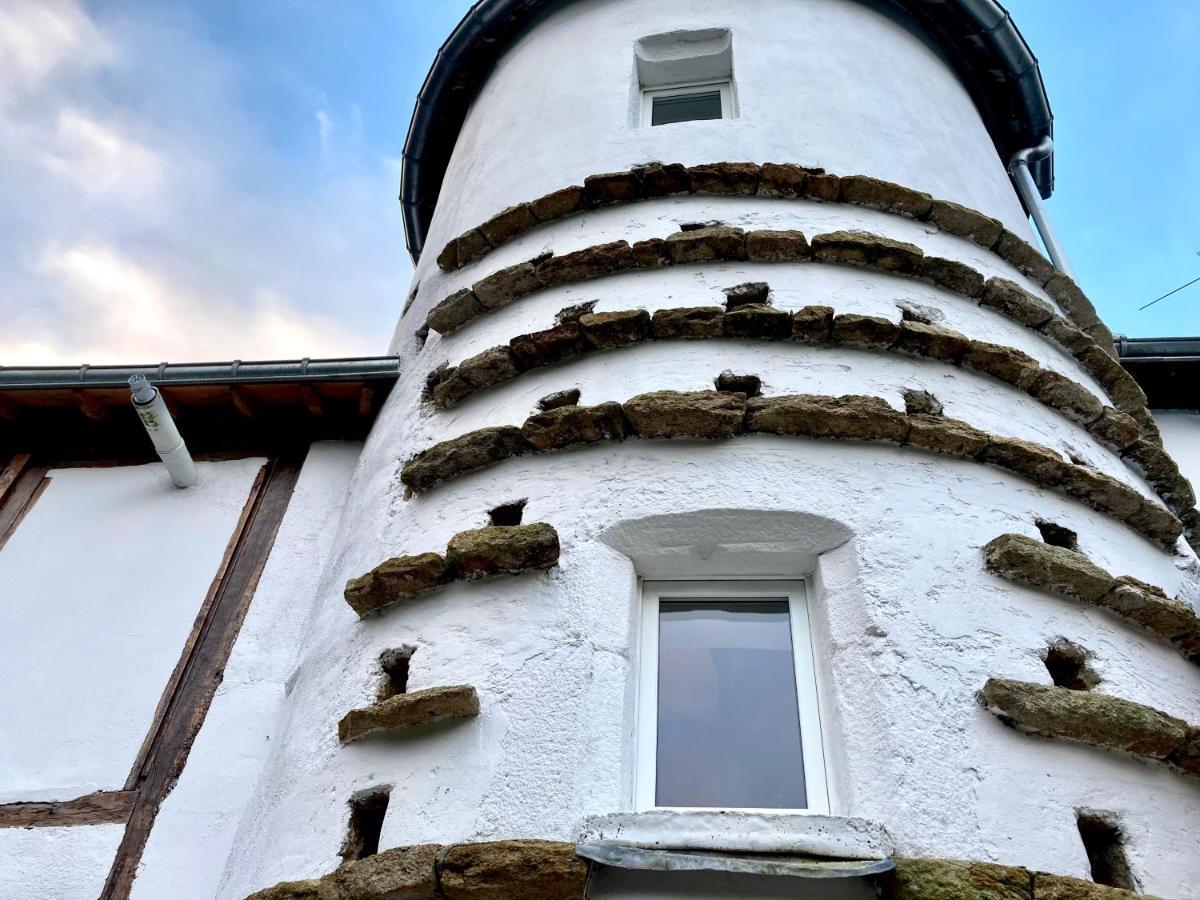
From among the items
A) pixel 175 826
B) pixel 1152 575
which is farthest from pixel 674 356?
pixel 175 826

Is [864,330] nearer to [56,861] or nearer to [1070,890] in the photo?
[1070,890]

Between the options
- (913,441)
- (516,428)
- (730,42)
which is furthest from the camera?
(730,42)

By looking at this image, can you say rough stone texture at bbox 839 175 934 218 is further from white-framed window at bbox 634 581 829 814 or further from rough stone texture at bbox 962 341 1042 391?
white-framed window at bbox 634 581 829 814

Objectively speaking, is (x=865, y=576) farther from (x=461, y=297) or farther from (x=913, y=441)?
(x=461, y=297)

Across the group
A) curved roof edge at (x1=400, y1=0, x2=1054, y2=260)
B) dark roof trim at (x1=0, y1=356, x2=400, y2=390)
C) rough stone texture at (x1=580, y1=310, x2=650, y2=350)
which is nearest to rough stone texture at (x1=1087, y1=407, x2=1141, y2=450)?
rough stone texture at (x1=580, y1=310, x2=650, y2=350)

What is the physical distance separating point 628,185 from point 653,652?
2636 millimetres

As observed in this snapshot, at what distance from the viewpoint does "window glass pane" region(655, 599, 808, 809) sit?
9.84ft

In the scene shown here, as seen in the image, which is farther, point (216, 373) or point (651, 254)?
point (216, 373)

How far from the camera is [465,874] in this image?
2.65 metres

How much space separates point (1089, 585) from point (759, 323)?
61.6 inches

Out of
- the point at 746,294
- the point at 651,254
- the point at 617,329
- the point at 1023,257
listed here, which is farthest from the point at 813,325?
the point at 1023,257

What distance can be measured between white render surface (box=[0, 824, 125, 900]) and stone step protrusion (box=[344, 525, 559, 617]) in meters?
1.36

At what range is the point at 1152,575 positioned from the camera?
12.4ft

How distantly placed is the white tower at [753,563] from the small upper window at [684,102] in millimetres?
660
